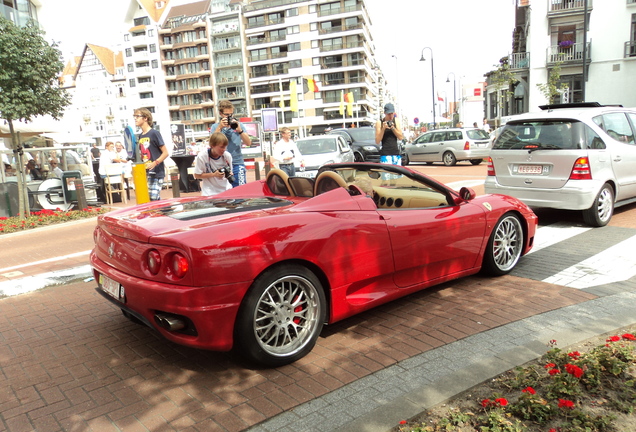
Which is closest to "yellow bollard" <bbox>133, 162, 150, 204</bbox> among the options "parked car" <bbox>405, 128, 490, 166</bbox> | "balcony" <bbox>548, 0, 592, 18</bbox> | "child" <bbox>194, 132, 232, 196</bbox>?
"child" <bbox>194, 132, 232, 196</bbox>

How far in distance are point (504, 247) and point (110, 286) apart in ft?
12.2

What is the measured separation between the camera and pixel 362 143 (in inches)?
905

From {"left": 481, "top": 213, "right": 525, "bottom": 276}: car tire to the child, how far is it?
11.0 ft

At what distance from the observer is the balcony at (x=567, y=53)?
36.7 m

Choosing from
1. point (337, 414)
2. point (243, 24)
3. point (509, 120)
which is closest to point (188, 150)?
point (509, 120)

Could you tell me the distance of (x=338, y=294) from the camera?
3564mm

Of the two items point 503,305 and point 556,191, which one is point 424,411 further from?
point 556,191

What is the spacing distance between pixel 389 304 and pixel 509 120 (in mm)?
4735

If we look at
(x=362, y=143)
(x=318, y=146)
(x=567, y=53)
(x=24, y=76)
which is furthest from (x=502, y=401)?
(x=567, y=53)

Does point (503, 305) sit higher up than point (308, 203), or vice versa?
point (308, 203)

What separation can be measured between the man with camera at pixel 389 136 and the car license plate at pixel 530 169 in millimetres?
2043

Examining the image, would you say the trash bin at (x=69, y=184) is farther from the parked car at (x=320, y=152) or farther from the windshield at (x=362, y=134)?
the windshield at (x=362, y=134)

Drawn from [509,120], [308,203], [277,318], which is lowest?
[277,318]

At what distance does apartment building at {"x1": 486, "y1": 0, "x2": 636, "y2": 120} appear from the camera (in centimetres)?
3534
